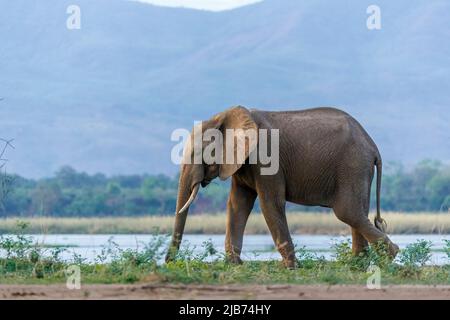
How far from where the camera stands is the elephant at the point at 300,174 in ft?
54.2

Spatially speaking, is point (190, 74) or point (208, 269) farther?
point (190, 74)

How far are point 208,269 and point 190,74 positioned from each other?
13594 cm

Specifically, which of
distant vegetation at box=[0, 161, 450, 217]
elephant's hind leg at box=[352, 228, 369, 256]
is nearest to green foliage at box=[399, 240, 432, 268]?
elephant's hind leg at box=[352, 228, 369, 256]

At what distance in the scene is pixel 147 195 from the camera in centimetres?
6781


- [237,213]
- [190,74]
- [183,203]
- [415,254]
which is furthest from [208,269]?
[190,74]

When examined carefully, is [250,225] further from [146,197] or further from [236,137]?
[236,137]

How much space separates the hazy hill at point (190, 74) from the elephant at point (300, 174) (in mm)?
102619

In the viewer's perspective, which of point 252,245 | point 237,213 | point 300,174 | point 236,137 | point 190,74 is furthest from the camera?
point 190,74

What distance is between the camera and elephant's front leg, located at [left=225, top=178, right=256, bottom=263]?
17.1m

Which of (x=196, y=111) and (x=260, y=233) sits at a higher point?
(x=196, y=111)

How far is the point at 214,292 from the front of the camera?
12797 millimetres

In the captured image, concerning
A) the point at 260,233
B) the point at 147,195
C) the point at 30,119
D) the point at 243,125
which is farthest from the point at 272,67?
the point at 243,125
